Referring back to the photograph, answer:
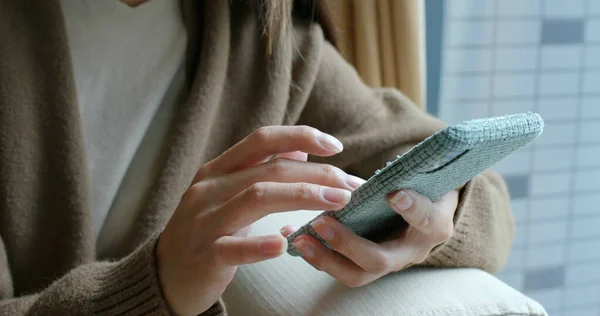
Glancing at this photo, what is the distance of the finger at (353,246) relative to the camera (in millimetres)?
462

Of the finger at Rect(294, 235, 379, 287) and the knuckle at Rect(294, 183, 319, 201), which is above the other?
the knuckle at Rect(294, 183, 319, 201)

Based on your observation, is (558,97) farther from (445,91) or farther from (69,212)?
(69,212)

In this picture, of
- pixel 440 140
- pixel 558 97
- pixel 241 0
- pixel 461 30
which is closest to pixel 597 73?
pixel 558 97

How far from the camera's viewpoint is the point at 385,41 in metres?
1.05

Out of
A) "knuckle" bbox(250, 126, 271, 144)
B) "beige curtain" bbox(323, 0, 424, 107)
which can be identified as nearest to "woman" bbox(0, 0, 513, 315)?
"knuckle" bbox(250, 126, 271, 144)

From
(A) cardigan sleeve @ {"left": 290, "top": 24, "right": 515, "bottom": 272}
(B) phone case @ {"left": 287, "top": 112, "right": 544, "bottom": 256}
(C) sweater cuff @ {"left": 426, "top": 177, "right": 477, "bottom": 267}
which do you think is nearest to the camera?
(B) phone case @ {"left": 287, "top": 112, "right": 544, "bottom": 256}

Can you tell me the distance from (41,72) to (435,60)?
75 cm

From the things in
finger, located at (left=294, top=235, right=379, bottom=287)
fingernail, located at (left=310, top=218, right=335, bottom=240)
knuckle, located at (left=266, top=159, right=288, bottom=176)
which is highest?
knuckle, located at (left=266, top=159, right=288, bottom=176)

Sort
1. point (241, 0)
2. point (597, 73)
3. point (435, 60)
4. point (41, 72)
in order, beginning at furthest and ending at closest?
1. point (597, 73)
2. point (435, 60)
3. point (241, 0)
4. point (41, 72)

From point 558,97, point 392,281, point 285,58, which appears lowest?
point 558,97

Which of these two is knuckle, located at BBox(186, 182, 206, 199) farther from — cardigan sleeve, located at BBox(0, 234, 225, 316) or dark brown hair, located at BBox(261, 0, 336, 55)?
dark brown hair, located at BBox(261, 0, 336, 55)

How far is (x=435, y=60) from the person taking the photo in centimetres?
117

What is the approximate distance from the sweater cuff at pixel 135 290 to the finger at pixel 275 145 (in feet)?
0.30

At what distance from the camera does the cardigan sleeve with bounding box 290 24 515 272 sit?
68 cm
